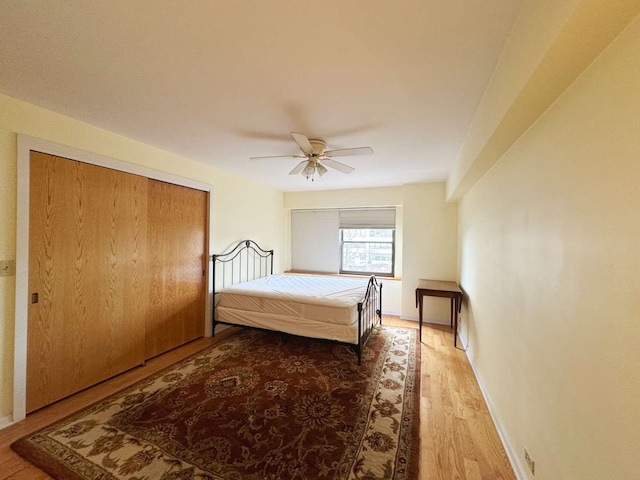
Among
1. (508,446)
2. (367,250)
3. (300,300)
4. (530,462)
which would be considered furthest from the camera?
(367,250)

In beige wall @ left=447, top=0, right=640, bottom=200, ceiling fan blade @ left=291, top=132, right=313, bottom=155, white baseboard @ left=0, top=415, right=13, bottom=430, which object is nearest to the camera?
beige wall @ left=447, top=0, right=640, bottom=200

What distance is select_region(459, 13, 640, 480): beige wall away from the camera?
32.2 inches

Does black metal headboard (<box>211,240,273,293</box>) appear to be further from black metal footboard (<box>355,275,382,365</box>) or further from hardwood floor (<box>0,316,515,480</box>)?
black metal footboard (<box>355,275,382,365</box>)

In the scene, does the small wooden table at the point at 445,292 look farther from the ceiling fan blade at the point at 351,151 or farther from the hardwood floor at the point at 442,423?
the ceiling fan blade at the point at 351,151

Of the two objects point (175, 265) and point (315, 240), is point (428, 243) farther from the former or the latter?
point (175, 265)

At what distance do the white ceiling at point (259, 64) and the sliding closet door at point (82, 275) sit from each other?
1.95 feet

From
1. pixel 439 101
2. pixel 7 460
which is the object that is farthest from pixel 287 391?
pixel 439 101

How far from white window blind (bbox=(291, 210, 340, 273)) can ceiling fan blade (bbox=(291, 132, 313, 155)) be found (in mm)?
2961

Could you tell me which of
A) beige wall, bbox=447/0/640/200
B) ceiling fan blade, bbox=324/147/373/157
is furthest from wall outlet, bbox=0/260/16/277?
beige wall, bbox=447/0/640/200

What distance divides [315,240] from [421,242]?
7.07 feet

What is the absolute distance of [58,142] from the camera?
7.27 ft

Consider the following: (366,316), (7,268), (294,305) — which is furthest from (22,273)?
(366,316)

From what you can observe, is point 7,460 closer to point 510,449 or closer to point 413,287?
point 510,449

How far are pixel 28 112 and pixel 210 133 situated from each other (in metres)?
1.32
